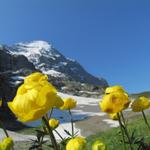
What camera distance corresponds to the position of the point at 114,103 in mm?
2527

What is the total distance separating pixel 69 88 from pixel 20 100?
90149 mm

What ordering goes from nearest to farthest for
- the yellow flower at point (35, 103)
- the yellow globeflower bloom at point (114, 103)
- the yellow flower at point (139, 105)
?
the yellow flower at point (35, 103) → the yellow globeflower bloom at point (114, 103) → the yellow flower at point (139, 105)

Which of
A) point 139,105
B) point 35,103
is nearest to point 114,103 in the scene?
point 139,105

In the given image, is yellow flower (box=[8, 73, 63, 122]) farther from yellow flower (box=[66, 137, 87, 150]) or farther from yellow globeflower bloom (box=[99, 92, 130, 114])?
yellow globeflower bloom (box=[99, 92, 130, 114])

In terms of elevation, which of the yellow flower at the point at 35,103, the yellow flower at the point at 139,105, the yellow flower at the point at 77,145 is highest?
the yellow flower at the point at 139,105

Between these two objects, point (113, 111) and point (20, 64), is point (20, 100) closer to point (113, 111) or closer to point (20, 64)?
point (113, 111)

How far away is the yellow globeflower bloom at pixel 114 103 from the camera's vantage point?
2.50 m

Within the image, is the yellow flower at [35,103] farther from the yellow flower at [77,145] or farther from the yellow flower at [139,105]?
the yellow flower at [139,105]

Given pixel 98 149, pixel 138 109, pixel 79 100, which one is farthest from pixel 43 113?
pixel 79 100

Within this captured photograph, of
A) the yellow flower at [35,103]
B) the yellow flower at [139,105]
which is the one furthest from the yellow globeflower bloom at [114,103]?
the yellow flower at [35,103]

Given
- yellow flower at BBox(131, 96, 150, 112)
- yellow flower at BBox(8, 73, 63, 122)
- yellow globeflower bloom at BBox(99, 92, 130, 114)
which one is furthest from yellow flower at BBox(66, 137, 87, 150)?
yellow flower at BBox(131, 96, 150, 112)

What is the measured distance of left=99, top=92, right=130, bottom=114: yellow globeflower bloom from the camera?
250 centimetres

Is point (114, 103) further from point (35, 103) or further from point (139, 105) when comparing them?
point (35, 103)

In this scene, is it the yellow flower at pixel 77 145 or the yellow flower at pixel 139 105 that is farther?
the yellow flower at pixel 139 105
